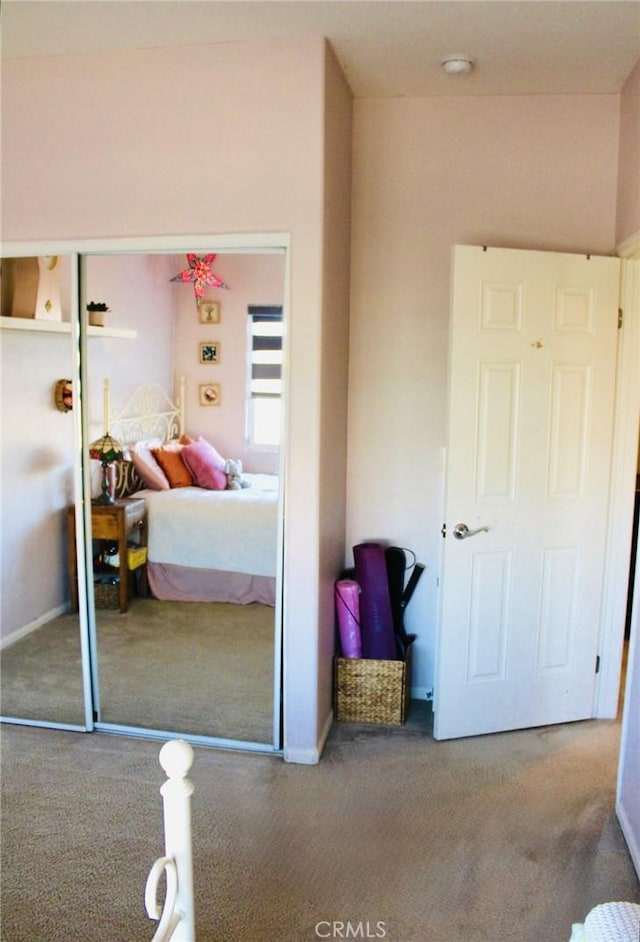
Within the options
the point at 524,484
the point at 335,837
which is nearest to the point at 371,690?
the point at 335,837

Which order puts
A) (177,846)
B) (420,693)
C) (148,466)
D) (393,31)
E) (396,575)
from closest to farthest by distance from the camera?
(177,846) → (393,31) → (148,466) → (396,575) → (420,693)

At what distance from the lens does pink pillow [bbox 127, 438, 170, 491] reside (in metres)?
2.87

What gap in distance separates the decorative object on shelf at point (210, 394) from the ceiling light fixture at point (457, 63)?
1.51 metres

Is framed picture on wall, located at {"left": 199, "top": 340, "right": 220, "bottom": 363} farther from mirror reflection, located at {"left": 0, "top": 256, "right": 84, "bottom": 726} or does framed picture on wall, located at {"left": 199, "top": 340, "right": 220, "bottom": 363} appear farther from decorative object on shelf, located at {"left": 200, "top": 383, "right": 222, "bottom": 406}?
mirror reflection, located at {"left": 0, "top": 256, "right": 84, "bottom": 726}

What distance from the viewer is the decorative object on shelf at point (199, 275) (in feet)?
8.71

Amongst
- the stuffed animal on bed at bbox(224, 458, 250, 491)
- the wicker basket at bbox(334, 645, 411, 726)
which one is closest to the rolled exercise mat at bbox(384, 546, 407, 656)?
the wicker basket at bbox(334, 645, 411, 726)

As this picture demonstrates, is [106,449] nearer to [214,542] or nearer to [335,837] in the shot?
[214,542]

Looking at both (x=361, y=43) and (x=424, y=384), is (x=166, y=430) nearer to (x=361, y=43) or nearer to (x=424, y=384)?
(x=424, y=384)

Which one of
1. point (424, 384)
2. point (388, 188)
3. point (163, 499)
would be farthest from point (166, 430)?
point (388, 188)

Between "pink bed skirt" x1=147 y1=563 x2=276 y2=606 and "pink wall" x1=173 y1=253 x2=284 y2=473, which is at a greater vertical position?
"pink wall" x1=173 y1=253 x2=284 y2=473

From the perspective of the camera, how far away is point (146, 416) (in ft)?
9.41

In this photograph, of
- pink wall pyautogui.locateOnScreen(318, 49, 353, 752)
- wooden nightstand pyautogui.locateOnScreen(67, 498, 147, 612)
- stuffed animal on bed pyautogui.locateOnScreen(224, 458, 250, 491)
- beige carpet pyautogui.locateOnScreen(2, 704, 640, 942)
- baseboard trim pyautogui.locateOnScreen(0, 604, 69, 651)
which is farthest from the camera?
baseboard trim pyautogui.locateOnScreen(0, 604, 69, 651)

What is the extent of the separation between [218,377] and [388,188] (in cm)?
115

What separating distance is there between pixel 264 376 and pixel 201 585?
0.95 meters
